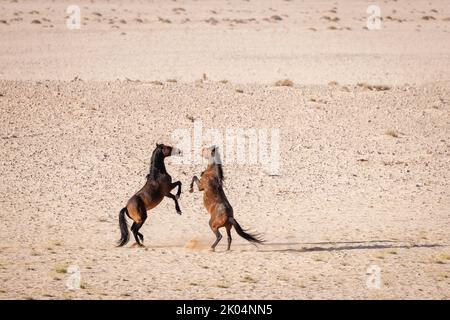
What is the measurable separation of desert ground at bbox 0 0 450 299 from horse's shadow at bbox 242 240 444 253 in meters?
0.03

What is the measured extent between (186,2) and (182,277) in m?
64.0

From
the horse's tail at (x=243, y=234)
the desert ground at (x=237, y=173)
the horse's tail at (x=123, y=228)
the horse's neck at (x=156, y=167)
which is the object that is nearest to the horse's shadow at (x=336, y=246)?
the desert ground at (x=237, y=173)

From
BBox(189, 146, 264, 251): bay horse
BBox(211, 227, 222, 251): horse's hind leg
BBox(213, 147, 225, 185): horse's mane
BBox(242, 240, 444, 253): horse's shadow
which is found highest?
BBox(213, 147, 225, 185): horse's mane

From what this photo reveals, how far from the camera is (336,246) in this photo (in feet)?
44.5

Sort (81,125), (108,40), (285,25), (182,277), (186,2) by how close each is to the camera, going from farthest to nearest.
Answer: (186,2) < (285,25) < (108,40) < (81,125) < (182,277)

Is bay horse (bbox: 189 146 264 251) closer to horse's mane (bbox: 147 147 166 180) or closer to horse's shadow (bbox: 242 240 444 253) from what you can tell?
horse's shadow (bbox: 242 240 444 253)

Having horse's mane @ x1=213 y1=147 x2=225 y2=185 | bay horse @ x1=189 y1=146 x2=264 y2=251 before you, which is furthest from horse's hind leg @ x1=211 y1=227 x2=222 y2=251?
horse's mane @ x1=213 y1=147 x2=225 y2=185

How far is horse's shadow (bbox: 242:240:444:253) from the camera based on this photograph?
1334cm

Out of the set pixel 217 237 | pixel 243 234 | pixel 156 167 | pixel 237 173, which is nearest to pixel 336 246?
pixel 243 234

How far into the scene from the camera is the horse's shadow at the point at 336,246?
43.8 feet

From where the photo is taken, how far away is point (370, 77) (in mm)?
31531

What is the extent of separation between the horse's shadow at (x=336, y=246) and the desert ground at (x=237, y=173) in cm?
3

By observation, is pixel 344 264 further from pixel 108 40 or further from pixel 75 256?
pixel 108 40

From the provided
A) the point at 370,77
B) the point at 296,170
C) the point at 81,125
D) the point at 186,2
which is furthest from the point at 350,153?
the point at 186,2
